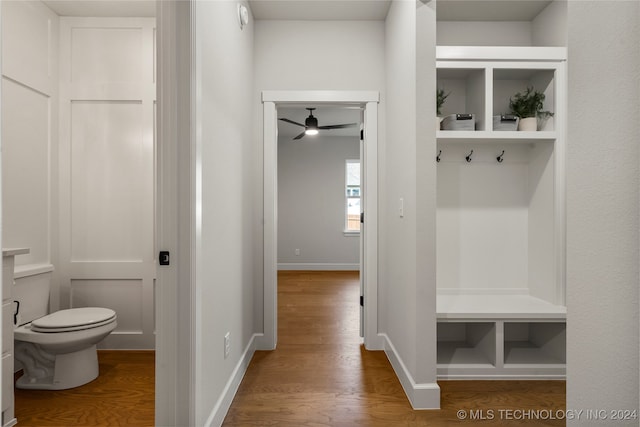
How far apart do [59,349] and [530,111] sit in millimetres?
3546

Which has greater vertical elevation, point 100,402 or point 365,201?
point 365,201

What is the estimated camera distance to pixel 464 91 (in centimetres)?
286

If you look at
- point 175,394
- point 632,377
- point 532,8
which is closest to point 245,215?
point 175,394

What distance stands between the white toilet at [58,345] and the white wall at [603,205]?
252 cm

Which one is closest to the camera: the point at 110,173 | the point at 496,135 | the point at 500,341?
the point at 500,341

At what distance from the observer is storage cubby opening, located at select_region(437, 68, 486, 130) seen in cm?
257

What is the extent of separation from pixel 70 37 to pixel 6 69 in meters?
0.69

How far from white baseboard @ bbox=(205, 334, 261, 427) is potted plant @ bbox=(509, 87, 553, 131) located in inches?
102

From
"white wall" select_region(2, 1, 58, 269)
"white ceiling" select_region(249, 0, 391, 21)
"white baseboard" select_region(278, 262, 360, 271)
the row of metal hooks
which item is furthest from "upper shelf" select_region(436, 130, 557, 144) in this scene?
"white baseboard" select_region(278, 262, 360, 271)

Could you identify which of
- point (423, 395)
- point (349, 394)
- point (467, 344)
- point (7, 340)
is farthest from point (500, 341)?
point (7, 340)

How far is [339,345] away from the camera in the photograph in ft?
9.99

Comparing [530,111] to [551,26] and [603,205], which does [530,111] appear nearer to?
[551,26]

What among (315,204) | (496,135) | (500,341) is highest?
(496,135)

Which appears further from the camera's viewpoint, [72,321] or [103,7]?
[103,7]
